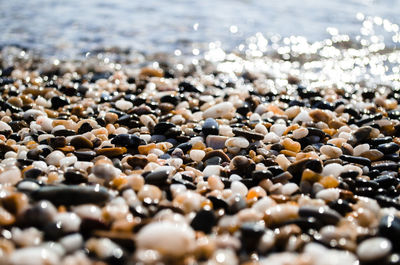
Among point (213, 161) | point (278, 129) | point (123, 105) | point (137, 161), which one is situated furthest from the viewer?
point (123, 105)

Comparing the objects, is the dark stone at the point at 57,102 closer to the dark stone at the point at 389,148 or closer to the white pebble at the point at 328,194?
the white pebble at the point at 328,194

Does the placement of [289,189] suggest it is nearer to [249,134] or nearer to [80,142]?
[249,134]

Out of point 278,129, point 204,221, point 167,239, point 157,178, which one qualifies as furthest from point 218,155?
point 167,239

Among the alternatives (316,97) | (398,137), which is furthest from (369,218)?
(316,97)

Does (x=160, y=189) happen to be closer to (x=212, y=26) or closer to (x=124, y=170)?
(x=124, y=170)

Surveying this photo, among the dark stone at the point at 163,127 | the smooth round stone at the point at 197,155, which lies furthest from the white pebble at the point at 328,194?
the dark stone at the point at 163,127

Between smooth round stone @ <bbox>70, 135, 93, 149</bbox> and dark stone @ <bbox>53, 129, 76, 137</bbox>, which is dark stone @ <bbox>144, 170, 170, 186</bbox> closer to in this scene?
smooth round stone @ <bbox>70, 135, 93, 149</bbox>
